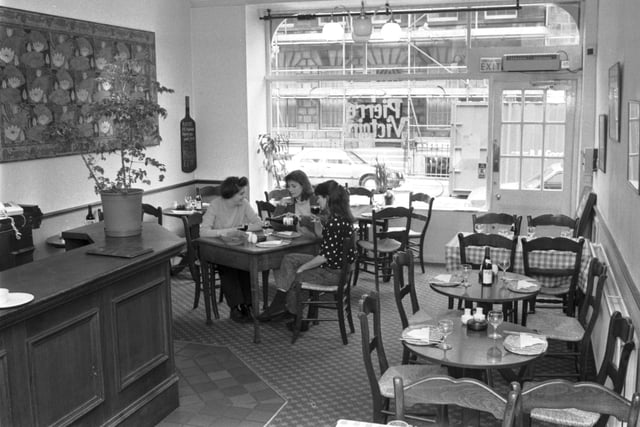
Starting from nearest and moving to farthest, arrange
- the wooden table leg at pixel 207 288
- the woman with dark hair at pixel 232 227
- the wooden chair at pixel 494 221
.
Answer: the wooden table leg at pixel 207 288, the woman with dark hair at pixel 232 227, the wooden chair at pixel 494 221

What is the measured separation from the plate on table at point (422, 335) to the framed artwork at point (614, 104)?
2520 millimetres

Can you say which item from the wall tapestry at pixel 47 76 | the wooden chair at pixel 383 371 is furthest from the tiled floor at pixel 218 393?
the wall tapestry at pixel 47 76

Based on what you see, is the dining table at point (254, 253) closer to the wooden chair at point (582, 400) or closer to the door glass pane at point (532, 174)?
the wooden chair at point (582, 400)

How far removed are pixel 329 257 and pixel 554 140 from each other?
4.30 m

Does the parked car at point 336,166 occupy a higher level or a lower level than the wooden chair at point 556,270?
higher

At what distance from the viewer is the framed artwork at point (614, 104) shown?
5691 millimetres

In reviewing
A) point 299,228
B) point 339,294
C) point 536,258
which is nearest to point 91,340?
point 339,294

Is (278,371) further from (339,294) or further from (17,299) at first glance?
(17,299)

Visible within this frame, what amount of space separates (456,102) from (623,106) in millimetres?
4601

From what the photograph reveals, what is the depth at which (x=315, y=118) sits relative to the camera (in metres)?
10.8

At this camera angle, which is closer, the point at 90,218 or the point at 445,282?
the point at 445,282

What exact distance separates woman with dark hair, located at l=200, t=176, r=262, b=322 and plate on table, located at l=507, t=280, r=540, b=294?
111 inches

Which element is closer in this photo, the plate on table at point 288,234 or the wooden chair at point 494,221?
the plate on table at point 288,234

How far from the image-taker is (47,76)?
7277mm
